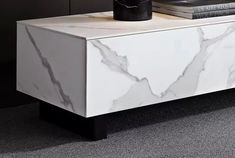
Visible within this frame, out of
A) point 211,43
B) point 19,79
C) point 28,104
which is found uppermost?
point 211,43

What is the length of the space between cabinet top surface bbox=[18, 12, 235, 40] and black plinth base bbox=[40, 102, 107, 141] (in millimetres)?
301

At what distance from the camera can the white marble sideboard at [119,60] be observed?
2.08 meters

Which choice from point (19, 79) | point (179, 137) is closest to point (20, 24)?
point (19, 79)

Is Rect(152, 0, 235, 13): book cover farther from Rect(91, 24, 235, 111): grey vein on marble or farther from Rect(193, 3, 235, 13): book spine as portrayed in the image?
Rect(91, 24, 235, 111): grey vein on marble

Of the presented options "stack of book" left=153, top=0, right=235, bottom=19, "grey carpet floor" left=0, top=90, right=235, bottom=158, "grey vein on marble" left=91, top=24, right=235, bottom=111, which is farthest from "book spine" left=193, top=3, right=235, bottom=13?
"grey carpet floor" left=0, top=90, right=235, bottom=158

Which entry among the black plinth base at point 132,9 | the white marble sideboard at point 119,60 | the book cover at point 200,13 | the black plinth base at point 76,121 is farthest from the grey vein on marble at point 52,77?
the book cover at point 200,13

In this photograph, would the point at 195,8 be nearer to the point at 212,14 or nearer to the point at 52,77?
the point at 212,14

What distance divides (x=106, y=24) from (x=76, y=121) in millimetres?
367

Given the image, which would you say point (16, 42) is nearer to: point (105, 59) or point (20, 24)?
point (20, 24)

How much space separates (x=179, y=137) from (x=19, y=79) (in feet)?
2.10

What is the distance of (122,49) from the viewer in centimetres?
211

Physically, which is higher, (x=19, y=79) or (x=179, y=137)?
(x=19, y=79)

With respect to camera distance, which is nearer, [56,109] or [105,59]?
[105,59]

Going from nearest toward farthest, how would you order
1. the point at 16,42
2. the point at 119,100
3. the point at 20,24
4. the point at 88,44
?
the point at 88,44 → the point at 119,100 → the point at 20,24 → the point at 16,42
